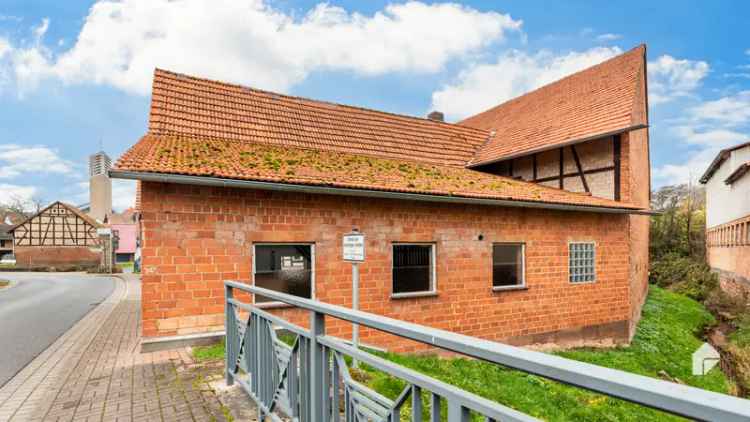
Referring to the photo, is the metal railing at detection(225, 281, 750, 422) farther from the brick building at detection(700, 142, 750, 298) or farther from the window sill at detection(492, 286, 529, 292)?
the brick building at detection(700, 142, 750, 298)

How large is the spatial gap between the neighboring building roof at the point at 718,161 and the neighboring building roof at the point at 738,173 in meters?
1.81

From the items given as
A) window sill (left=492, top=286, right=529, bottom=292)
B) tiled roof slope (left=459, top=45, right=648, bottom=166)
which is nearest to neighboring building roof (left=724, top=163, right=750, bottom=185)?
tiled roof slope (left=459, top=45, right=648, bottom=166)

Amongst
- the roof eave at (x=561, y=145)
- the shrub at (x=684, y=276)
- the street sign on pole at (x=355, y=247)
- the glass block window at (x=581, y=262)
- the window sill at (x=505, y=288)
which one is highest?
the roof eave at (x=561, y=145)

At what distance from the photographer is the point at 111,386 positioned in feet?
15.5

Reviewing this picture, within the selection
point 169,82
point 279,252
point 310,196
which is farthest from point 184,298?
point 169,82

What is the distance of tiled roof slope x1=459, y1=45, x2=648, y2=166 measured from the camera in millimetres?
11312

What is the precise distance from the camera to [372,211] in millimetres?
7922

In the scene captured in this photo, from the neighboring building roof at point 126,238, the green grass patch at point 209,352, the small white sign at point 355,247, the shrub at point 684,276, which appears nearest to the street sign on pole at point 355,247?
the small white sign at point 355,247

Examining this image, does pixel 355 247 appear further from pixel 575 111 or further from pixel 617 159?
pixel 575 111

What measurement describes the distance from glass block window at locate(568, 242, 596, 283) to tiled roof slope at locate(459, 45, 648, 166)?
9.44ft

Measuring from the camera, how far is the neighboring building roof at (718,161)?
21938mm

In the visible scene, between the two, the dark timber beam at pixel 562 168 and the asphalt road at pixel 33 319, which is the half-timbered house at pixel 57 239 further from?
the dark timber beam at pixel 562 168

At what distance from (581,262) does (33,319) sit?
14.1 m

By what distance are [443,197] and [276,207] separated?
315 cm
